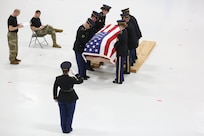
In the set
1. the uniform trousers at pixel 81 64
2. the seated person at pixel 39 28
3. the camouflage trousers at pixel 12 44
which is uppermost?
the seated person at pixel 39 28

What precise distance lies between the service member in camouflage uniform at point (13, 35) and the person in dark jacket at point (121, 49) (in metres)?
2.00

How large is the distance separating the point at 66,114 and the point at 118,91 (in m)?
1.77

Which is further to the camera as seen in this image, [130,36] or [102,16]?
[102,16]

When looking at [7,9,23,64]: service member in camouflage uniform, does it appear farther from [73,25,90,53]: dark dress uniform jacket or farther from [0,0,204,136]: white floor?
[73,25,90,53]: dark dress uniform jacket

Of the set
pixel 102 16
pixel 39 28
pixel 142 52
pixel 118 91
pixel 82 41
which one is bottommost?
pixel 118 91

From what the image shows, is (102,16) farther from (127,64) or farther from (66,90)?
(66,90)

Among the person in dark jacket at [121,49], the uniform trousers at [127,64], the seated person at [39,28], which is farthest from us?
the seated person at [39,28]

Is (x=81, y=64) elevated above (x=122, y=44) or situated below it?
below

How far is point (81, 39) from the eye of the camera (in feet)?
22.0

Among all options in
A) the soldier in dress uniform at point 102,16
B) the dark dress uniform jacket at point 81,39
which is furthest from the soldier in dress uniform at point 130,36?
the dark dress uniform jacket at point 81,39

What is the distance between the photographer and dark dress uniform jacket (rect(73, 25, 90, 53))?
6.64 m

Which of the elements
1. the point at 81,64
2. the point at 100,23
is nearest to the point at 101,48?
the point at 81,64

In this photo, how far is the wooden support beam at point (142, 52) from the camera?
7.54 metres

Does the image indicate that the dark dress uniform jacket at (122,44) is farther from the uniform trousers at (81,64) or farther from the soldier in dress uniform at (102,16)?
the soldier in dress uniform at (102,16)
